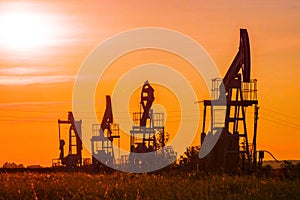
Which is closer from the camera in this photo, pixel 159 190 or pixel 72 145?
pixel 159 190

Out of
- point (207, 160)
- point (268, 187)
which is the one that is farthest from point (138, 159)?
point (268, 187)

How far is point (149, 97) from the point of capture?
68750 millimetres

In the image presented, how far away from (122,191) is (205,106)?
88.1ft

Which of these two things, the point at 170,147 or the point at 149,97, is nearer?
the point at 170,147

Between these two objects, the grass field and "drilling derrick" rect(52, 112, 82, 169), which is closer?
the grass field

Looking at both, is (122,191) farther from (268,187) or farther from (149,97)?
(149,97)

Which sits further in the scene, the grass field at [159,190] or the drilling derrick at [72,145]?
the drilling derrick at [72,145]

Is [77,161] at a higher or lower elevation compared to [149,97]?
lower

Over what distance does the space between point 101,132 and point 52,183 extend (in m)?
51.8

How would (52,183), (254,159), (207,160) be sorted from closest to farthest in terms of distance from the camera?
(52,183)
(207,160)
(254,159)

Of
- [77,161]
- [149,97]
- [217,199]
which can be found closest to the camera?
[217,199]

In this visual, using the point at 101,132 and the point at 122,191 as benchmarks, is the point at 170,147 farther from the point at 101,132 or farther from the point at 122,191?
the point at 122,191

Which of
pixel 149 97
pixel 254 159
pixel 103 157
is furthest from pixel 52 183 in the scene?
pixel 103 157

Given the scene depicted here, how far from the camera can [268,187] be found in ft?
78.6
